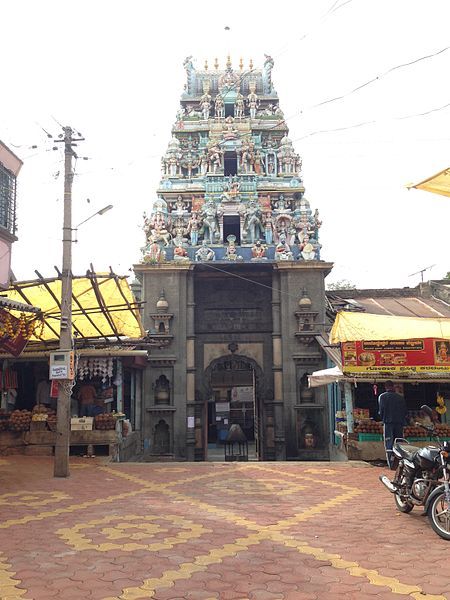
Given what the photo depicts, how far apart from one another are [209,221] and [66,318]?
11.1m

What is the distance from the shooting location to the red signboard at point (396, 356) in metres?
13.5

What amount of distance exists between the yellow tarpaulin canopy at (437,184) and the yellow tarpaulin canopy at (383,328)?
7.34 metres

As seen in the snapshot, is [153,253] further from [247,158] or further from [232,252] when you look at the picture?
[247,158]

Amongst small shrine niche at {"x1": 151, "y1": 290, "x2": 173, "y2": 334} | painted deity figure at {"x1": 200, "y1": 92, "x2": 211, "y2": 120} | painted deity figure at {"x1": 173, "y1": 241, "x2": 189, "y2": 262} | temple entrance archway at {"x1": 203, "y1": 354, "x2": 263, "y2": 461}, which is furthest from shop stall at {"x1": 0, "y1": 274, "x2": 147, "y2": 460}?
painted deity figure at {"x1": 200, "y1": 92, "x2": 211, "y2": 120}

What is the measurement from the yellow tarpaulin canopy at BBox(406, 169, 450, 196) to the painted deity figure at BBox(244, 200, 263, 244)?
13.1 m

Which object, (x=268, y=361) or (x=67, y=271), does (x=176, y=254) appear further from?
(x=67, y=271)

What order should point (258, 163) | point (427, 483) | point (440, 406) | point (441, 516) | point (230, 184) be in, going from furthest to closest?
point (258, 163), point (230, 184), point (440, 406), point (427, 483), point (441, 516)

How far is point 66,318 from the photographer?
11.7 metres

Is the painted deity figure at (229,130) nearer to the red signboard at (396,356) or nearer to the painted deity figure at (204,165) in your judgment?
the painted deity figure at (204,165)

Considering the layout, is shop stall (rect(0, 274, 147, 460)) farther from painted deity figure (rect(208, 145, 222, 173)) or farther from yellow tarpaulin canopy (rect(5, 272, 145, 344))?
painted deity figure (rect(208, 145, 222, 173))

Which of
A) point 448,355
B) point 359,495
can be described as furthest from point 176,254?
point 359,495

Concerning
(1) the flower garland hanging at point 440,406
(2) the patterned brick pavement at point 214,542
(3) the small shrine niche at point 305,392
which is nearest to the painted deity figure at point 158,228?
(3) the small shrine niche at point 305,392

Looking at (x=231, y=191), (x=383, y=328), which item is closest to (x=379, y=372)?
(x=383, y=328)

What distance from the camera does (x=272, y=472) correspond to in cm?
1180
